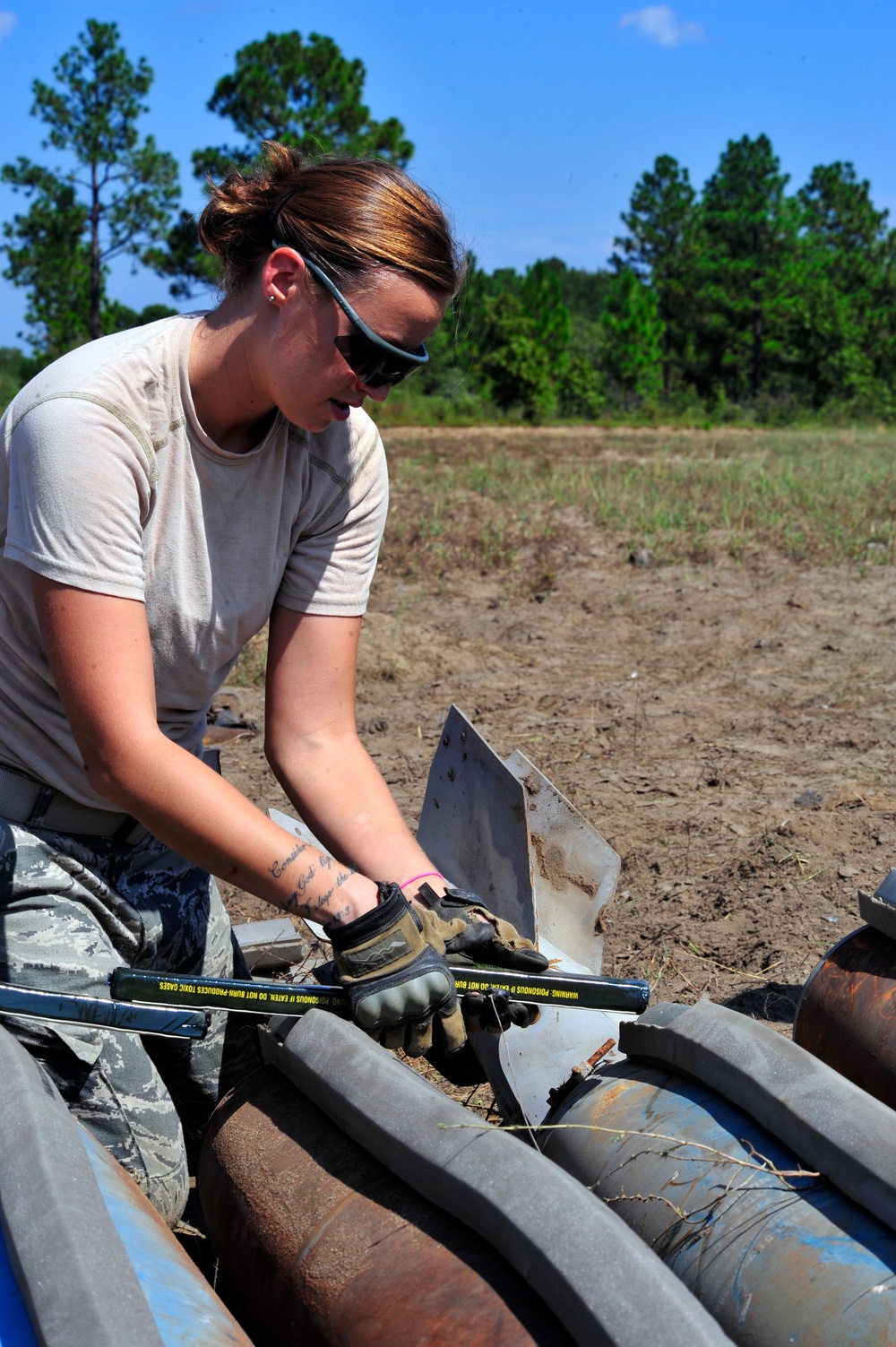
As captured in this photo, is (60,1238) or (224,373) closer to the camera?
(60,1238)

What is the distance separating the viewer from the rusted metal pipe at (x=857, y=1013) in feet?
5.05

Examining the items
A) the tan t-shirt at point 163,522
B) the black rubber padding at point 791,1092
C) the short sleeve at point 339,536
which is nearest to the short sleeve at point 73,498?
the tan t-shirt at point 163,522

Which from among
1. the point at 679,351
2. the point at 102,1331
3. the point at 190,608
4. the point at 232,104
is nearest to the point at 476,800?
the point at 190,608

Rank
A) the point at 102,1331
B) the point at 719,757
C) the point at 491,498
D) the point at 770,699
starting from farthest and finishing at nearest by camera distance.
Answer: the point at 491,498 < the point at 770,699 < the point at 719,757 < the point at 102,1331

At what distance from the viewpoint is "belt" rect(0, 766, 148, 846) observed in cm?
192

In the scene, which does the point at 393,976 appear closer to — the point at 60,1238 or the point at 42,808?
the point at 60,1238

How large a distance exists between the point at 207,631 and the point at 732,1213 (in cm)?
122

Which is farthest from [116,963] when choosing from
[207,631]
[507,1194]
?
[507,1194]

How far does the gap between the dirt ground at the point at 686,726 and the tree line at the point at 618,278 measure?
19349 millimetres

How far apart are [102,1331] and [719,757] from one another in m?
3.67

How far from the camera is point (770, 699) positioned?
5062mm

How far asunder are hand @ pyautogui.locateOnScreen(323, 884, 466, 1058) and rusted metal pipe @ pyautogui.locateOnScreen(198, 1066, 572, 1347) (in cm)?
15

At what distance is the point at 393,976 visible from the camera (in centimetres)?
155

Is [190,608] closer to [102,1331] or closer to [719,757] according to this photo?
[102,1331]
